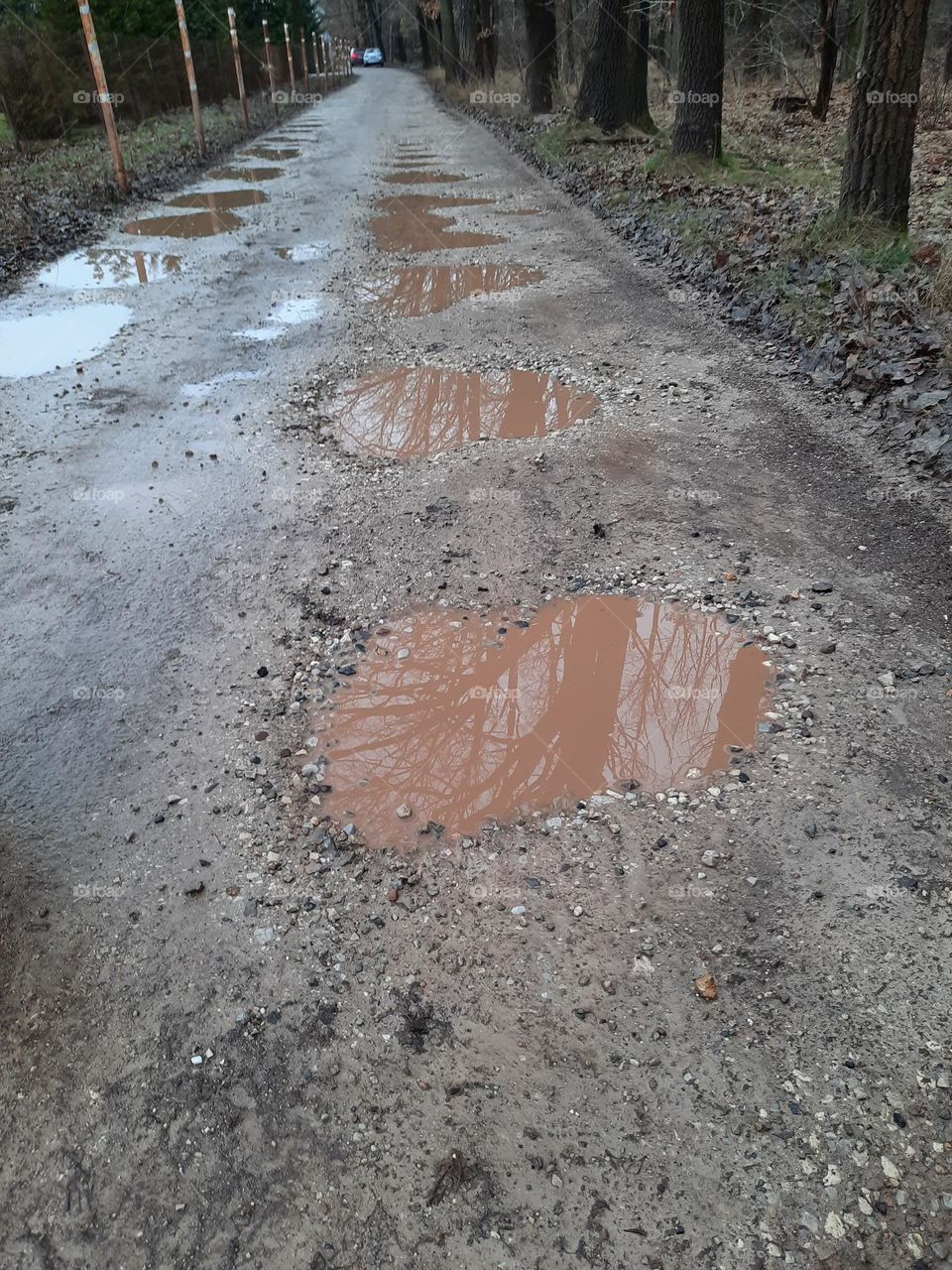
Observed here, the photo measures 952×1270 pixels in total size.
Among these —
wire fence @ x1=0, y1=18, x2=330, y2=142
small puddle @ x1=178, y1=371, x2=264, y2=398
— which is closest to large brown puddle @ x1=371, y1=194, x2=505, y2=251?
small puddle @ x1=178, y1=371, x2=264, y2=398

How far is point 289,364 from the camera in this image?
6.51 m

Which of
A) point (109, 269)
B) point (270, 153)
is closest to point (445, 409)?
point (109, 269)

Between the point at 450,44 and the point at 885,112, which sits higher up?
the point at 450,44

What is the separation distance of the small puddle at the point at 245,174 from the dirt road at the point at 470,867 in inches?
499

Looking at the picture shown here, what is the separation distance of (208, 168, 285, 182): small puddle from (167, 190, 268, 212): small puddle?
158 centimetres

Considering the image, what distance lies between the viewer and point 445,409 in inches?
222

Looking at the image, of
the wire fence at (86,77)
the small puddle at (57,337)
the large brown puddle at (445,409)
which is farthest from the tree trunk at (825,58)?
the small puddle at (57,337)

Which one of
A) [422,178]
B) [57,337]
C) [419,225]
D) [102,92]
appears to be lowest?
[57,337]

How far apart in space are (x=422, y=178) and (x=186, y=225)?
4.92 meters

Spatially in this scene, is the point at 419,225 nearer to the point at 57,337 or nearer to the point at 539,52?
the point at 57,337

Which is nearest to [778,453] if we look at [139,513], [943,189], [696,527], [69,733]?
[696,527]

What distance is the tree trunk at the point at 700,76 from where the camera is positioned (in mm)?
10727

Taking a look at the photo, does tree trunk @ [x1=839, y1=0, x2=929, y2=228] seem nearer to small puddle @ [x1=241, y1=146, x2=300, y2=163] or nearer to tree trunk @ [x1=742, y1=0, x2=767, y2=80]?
small puddle @ [x1=241, y1=146, x2=300, y2=163]

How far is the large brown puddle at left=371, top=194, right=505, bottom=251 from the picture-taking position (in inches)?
393
